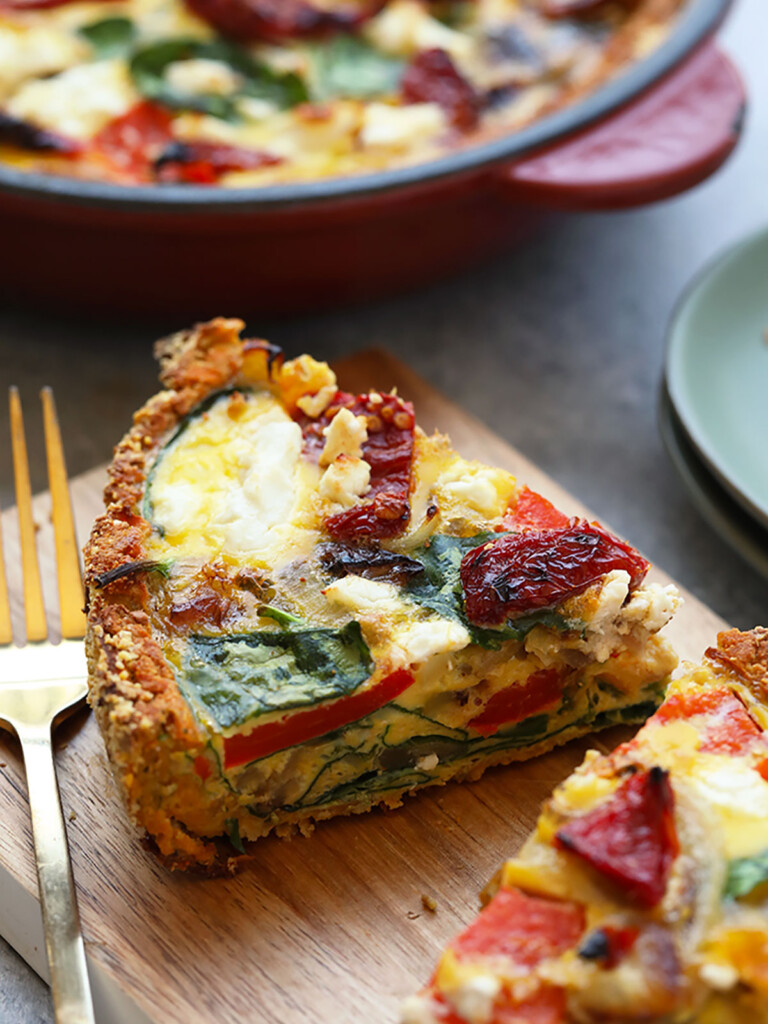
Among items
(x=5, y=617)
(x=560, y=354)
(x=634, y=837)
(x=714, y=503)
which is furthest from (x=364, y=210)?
(x=634, y=837)

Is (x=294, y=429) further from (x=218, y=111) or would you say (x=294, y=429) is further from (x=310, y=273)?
(x=218, y=111)

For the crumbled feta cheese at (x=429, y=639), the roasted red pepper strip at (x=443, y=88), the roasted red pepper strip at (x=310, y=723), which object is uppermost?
the roasted red pepper strip at (x=443, y=88)

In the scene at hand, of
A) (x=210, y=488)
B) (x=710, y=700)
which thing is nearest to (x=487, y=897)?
(x=710, y=700)

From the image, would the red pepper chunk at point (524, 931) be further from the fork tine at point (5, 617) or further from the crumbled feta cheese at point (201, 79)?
the crumbled feta cheese at point (201, 79)

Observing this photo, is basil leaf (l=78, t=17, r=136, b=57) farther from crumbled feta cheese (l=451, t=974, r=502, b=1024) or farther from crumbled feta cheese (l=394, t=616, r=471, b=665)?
crumbled feta cheese (l=451, t=974, r=502, b=1024)

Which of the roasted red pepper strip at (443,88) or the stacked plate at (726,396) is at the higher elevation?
the roasted red pepper strip at (443,88)

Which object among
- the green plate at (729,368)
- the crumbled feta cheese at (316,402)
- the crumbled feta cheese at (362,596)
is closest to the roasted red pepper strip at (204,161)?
the crumbled feta cheese at (316,402)

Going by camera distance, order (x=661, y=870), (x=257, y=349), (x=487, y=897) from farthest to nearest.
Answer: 1. (x=257, y=349)
2. (x=487, y=897)
3. (x=661, y=870)
